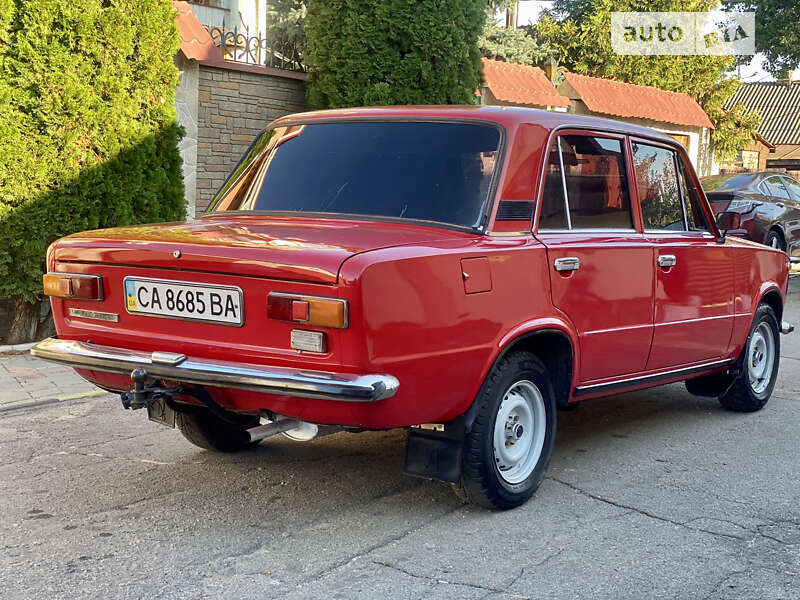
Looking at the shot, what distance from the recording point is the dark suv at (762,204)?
48.2 ft

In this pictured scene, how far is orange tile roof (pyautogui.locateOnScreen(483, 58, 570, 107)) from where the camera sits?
1695 centimetres

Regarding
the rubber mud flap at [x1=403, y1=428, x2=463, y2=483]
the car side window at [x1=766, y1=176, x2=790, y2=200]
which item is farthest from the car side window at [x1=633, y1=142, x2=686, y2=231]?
the car side window at [x1=766, y1=176, x2=790, y2=200]

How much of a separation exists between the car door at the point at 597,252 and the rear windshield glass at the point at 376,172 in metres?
0.39

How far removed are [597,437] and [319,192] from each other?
235 centimetres

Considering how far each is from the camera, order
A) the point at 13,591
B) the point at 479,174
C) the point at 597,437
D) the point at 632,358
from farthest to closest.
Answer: the point at 597,437 → the point at 632,358 → the point at 479,174 → the point at 13,591

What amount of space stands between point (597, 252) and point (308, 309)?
1739 millimetres

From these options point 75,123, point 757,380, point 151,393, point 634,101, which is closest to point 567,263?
point 151,393

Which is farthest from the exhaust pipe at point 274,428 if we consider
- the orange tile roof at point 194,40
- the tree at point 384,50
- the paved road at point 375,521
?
the tree at point 384,50

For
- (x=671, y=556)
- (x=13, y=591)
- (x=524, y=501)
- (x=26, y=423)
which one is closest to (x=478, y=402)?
(x=524, y=501)

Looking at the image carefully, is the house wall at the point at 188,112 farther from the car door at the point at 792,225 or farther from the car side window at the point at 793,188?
the car side window at the point at 793,188

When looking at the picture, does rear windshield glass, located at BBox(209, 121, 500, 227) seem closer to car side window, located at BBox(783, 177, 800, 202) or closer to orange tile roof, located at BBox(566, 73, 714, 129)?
car side window, located at BBox(783, 177, 800, 202)

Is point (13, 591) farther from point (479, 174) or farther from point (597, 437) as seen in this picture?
point (597, 437)

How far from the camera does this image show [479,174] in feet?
14.5

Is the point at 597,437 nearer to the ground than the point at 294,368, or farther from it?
nearer to the ground
